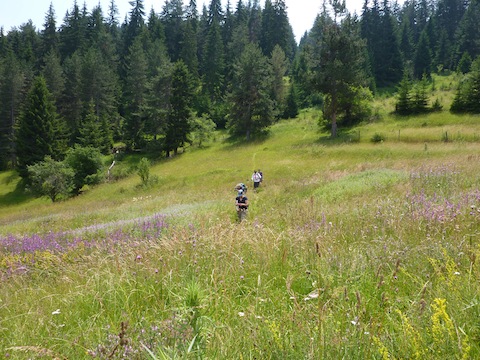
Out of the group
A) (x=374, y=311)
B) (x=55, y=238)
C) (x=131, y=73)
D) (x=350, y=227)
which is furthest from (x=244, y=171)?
(x=131, y=73)

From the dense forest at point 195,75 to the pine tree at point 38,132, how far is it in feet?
0.54

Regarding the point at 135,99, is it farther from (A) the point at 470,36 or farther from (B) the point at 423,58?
(A) the point at 470,36

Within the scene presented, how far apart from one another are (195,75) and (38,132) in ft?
123

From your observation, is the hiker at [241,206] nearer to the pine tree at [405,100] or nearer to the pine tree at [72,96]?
the pine tree at [405,100]

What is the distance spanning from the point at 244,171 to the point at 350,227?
81.4 ft

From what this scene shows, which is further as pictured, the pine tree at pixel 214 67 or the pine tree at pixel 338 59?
the pine tree at pixel 214 67

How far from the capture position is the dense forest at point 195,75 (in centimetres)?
4006

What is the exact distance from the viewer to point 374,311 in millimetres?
2484

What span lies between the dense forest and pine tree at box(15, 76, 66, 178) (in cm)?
17

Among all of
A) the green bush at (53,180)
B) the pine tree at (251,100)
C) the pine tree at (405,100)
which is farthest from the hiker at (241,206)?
the pine tree at (405,100)

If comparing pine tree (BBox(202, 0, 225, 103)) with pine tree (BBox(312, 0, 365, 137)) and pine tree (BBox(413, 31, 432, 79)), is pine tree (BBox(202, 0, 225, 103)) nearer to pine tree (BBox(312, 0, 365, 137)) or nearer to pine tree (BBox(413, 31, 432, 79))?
pine tree (BBox(312, 0, 365, 137))

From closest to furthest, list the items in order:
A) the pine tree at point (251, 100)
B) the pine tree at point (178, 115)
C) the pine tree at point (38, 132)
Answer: the pine tree at point (38, 132)
the pine tree at point (178, 115)
the pine tree at point (251, 100)

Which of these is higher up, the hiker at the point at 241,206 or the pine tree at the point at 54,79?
the pine tree at the point at 54,79

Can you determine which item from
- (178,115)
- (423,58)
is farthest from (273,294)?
(423,58)
